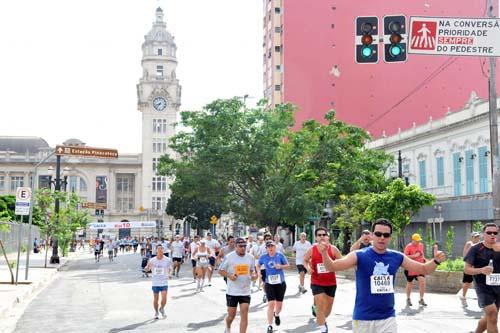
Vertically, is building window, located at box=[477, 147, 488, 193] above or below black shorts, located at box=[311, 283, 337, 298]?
above

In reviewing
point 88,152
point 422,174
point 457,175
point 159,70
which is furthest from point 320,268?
point 159,70

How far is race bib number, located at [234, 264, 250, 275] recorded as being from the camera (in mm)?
11719

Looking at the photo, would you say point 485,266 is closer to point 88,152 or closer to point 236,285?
point 236,285

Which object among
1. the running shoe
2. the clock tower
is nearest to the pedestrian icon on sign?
the running shoe

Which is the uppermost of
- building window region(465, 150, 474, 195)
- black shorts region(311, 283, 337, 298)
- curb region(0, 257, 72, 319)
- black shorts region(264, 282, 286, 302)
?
building window region(465, 150, 474, 195)

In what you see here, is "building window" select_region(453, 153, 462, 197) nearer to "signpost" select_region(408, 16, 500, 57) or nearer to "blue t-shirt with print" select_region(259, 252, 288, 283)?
"signpost" select_region(408, 16, 500, 57)

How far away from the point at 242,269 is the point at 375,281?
5.11m

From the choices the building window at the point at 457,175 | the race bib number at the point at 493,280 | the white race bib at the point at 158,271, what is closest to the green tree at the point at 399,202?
the building window at the point at 457,175

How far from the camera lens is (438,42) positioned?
520 inches

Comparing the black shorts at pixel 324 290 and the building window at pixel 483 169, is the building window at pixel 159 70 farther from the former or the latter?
the black shorts at pixel 324 290

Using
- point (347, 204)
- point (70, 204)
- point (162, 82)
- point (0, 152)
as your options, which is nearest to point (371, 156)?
point (347, 204)

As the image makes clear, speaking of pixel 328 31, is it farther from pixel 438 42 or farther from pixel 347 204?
pixel 438 42

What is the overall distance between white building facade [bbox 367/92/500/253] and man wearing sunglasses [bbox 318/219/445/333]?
33281 millimetres

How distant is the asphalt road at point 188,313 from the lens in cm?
1345
